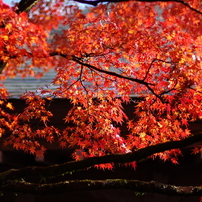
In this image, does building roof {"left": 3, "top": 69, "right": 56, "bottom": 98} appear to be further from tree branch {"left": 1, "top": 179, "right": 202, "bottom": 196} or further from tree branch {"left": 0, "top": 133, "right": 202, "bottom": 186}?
tree branch {"left": 1, "top": 179, "right": 202, "bottom": 196}

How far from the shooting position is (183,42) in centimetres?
508

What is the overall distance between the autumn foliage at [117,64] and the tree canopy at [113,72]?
0.01m

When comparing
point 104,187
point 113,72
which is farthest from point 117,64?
point 104,187

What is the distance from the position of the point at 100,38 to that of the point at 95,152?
5.52 feet

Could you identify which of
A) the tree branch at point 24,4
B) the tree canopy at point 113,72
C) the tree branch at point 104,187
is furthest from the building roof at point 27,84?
the tree branch at point 104,187

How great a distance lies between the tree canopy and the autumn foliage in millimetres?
11

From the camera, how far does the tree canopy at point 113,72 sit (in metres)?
3.99

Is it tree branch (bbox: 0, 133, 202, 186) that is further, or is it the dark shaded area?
the dark shaded area

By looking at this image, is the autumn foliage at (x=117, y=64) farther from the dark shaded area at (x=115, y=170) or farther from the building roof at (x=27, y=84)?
the building roof at (x=27, y=84)

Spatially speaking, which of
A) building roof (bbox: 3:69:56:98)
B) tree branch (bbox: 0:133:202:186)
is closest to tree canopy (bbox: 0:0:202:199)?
tree branch (bbox: 0:133:202:186)

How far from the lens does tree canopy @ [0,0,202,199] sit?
399 cm

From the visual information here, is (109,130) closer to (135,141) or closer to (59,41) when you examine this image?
(135,141)

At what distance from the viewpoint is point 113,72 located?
14.5ft

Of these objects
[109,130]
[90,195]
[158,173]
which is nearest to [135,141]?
[109,130]
